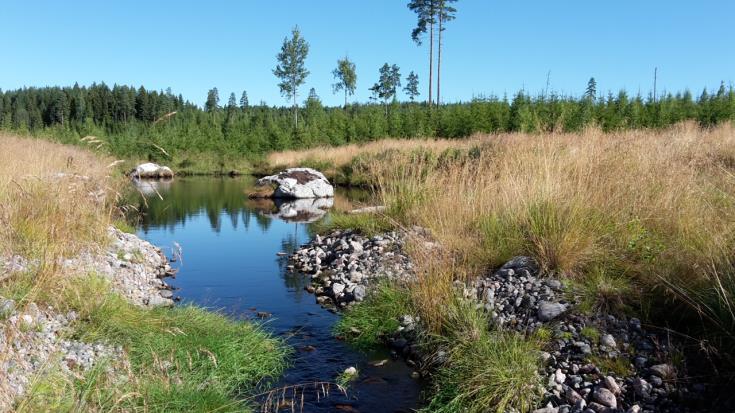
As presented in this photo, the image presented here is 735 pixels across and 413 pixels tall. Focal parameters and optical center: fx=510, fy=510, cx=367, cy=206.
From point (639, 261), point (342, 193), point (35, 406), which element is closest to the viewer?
point (35, 406)

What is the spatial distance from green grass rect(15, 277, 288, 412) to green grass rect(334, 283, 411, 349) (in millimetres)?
751

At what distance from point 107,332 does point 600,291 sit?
13.1 ft

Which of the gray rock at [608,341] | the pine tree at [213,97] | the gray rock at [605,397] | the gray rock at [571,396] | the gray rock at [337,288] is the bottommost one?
the gray rock at [337,288]

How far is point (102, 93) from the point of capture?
7062 cm

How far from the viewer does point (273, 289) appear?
6992 mm

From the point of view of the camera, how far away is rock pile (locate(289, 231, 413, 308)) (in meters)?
6.39

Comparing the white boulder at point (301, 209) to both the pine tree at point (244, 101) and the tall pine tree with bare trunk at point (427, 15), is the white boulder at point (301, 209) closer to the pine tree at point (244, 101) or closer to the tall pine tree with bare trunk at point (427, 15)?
the tall pine tree with bare trunk at point (427, 15)

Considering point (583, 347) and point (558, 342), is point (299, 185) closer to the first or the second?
point (558, 342)

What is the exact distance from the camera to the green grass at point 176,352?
3168 mm

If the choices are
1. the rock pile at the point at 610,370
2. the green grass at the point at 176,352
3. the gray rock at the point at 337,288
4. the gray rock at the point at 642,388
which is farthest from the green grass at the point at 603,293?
the gray rock at the point at 337,288

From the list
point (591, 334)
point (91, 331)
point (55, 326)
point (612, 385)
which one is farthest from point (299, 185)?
point (612, 385)

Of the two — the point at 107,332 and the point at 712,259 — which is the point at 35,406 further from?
the point at 712,259

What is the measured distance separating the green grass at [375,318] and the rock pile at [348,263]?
29 centimetres

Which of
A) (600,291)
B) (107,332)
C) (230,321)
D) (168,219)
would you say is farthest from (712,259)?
(168,219)
